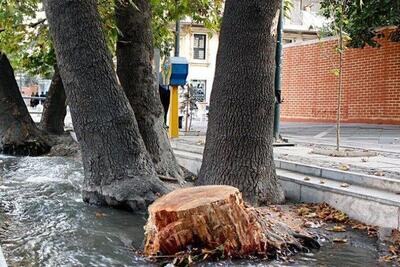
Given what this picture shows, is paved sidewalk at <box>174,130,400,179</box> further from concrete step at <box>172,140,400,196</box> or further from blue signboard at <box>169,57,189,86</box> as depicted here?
blue signboard at <box>169,57,189,86</box>

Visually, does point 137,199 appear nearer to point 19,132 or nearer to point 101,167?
point 101,167

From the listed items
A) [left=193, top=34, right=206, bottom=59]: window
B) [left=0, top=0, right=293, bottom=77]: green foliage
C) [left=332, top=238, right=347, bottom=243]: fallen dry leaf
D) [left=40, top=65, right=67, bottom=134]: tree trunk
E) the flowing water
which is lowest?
the flowing water

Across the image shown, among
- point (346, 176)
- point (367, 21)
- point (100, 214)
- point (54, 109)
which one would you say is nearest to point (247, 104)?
point (346, 176)

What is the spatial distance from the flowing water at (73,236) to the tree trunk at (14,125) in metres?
4.37

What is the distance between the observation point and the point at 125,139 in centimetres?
587

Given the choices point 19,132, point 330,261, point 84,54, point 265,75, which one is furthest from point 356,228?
point 19,132

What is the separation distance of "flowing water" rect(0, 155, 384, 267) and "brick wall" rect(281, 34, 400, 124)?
841 centimetres

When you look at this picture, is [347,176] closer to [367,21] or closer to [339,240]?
[339,240]

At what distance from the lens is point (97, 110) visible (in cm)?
577

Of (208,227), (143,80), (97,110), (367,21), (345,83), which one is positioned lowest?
(208,227)

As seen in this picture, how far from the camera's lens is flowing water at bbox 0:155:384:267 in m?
3.91

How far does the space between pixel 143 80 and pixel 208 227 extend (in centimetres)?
370

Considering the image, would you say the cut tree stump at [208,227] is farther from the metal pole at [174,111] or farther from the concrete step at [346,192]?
the metal pole at [174,111]

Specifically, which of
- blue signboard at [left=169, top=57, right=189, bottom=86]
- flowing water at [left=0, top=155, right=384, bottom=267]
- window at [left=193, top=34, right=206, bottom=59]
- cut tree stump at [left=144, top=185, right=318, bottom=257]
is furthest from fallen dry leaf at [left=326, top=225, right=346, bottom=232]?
window at [left=193, top=34, right=206, bottom=59]
